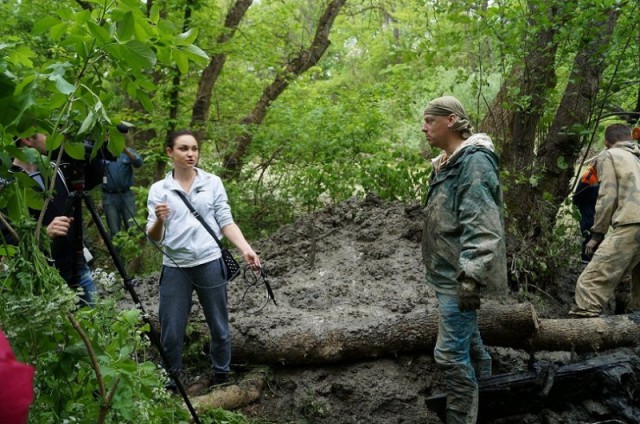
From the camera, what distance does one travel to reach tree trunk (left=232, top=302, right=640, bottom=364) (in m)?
4.75

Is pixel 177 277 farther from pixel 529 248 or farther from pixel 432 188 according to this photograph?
pixel 529 248

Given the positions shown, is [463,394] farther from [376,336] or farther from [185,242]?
[185,242]

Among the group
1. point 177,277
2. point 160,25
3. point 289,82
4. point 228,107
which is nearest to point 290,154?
point 289,82

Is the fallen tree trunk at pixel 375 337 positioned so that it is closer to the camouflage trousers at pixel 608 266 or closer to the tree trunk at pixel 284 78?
the camouflage trousers at pixel 608 266

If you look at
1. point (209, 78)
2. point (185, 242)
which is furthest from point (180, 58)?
point (209, 78)

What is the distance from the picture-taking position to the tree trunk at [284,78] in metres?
10.3

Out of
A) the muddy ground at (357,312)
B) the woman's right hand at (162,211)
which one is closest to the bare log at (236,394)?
the muddy ground at (357,312)

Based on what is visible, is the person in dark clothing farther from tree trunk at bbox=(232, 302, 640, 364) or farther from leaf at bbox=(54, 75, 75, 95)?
leaf at bbox=(54, 75, 75, 95)

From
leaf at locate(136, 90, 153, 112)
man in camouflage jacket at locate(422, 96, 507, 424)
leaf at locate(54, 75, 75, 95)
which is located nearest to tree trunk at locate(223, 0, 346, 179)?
man in camouflage jacket at locate(422, 96, 507, 424)

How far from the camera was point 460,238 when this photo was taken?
12.2 feet

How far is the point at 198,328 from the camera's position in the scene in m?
5.17

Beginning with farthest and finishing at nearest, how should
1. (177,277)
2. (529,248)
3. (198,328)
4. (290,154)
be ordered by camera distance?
(290,154) < (529,248) < (198,328) < (177,277)

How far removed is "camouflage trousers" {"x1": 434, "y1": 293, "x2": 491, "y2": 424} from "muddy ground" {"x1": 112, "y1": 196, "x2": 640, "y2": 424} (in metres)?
0.61

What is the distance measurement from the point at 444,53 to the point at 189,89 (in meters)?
5.46
